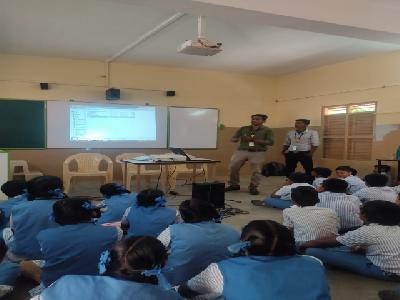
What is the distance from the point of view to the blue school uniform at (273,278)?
1467 mm

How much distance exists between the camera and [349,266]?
294cm

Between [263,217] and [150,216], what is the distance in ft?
7.64

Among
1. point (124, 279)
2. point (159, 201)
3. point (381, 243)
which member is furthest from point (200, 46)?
point (124, 279)

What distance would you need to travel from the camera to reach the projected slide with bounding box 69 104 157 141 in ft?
25.6

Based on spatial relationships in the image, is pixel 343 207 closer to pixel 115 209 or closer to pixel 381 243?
pixel 381 243

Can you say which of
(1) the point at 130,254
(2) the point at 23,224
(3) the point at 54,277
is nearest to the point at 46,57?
(2) the point at 23,224

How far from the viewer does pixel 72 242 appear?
2.09m

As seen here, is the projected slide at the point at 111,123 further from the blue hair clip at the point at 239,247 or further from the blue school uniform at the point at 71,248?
the blue hair clip at the point at 239,247

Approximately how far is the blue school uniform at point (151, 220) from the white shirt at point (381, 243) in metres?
1.33

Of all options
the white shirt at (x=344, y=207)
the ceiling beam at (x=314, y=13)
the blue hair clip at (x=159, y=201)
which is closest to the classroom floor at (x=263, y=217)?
the white shirt at (x=344, y=207)

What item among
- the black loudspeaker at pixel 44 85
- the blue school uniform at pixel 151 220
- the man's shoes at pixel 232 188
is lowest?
the man's shoes at pixel 232 188

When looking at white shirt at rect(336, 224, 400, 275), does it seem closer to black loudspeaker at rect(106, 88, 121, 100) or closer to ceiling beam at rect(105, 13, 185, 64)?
ceiling beam at rect(105, 13, 185, 64)

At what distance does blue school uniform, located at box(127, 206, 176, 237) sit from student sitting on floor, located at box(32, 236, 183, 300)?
1.43m

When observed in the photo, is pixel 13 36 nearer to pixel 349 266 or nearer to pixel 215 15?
pixel 215 15
